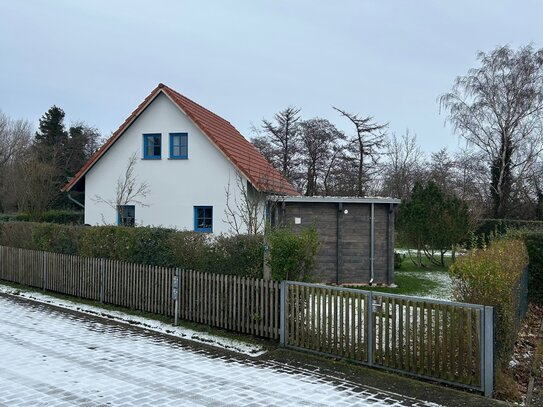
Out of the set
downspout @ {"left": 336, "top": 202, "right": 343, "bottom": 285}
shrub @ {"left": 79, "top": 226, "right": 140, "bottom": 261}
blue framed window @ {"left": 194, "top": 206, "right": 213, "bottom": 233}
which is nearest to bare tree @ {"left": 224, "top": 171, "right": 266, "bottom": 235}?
blue framed window @ {"left": 194, "top": 206, "right": 213, "bottom": 233}

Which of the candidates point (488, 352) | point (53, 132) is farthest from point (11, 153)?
point (488, 352)

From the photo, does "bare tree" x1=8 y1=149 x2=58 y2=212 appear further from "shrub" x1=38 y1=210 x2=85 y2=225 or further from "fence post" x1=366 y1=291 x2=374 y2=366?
"fence post" x1=366 y1=291 x2=374 y2=366

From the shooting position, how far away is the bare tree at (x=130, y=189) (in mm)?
19328

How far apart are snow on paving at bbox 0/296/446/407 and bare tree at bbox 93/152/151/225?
32.6 ft

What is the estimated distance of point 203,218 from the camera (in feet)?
61.7

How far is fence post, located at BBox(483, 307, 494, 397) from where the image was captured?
21.7ft

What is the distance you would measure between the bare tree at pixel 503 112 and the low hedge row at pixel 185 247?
30.5 meters

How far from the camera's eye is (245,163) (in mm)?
18469

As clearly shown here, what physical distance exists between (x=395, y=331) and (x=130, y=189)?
13.9 meters

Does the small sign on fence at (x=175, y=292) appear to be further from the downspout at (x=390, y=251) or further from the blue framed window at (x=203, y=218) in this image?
the downspout at (x=390, y=251)

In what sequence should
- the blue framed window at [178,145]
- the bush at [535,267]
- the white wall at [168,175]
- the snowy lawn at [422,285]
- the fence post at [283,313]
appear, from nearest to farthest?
the fence post at [283,313] → the bush at [535,267] → the snowy lawn at [422,285] → the white wall at [168,175] → the blue framed window at [178,145]

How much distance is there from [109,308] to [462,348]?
836cm

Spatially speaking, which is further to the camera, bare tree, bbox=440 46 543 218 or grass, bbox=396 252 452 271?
bare tree, bbox=440 46 543 218

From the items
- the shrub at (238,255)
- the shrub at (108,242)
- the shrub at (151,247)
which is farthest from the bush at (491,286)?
the shrub at (108,242)
